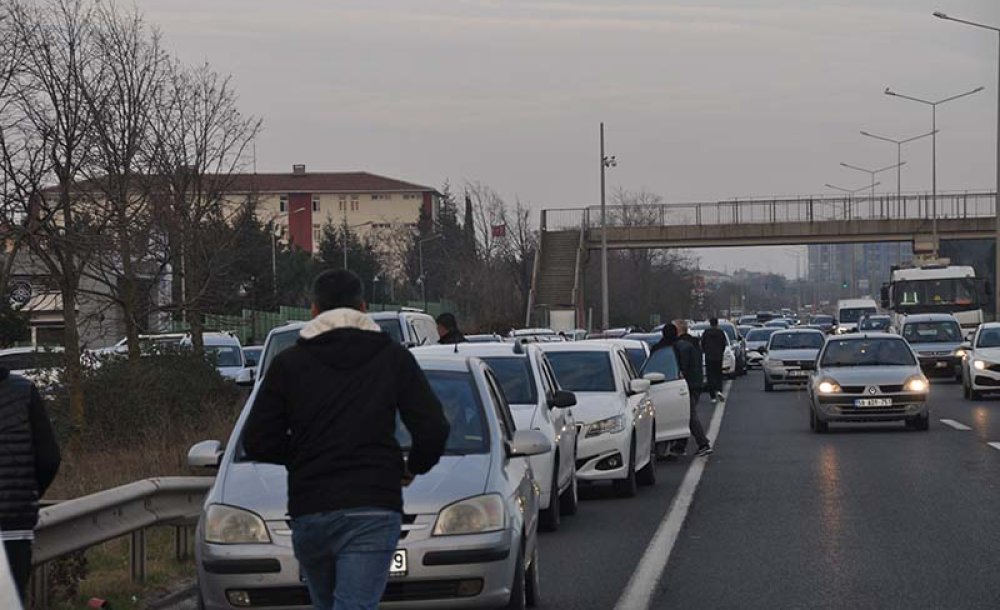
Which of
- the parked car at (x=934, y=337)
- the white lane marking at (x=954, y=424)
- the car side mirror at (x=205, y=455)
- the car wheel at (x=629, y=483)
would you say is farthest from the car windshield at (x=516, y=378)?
the parked car at (x=934, y=337)

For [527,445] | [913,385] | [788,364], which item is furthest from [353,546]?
[788,364]

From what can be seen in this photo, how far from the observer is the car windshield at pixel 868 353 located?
27828 mm

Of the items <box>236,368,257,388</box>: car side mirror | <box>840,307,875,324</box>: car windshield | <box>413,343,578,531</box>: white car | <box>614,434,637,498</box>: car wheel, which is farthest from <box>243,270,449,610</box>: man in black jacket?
<box>840,307,875,324</box>: car windshield

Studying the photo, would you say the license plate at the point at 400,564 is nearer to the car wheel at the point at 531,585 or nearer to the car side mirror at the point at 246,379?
the car wheel at the point at 531,585

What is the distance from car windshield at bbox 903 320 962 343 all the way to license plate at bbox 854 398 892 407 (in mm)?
20145

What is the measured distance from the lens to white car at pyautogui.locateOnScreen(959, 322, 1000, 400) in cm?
3622

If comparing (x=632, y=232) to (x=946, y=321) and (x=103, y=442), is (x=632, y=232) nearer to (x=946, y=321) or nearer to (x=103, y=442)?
(x=946, y=321)

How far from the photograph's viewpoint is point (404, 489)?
365 inches

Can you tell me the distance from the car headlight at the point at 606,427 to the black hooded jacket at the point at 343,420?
10.9m

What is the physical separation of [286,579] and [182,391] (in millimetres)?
16404

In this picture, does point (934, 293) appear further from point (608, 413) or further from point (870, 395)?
point (608, 413)

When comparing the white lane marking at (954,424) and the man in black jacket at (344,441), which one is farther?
the white lane marking at (954,424)

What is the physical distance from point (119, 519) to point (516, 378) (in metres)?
5.16

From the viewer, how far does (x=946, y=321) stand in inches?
1823
